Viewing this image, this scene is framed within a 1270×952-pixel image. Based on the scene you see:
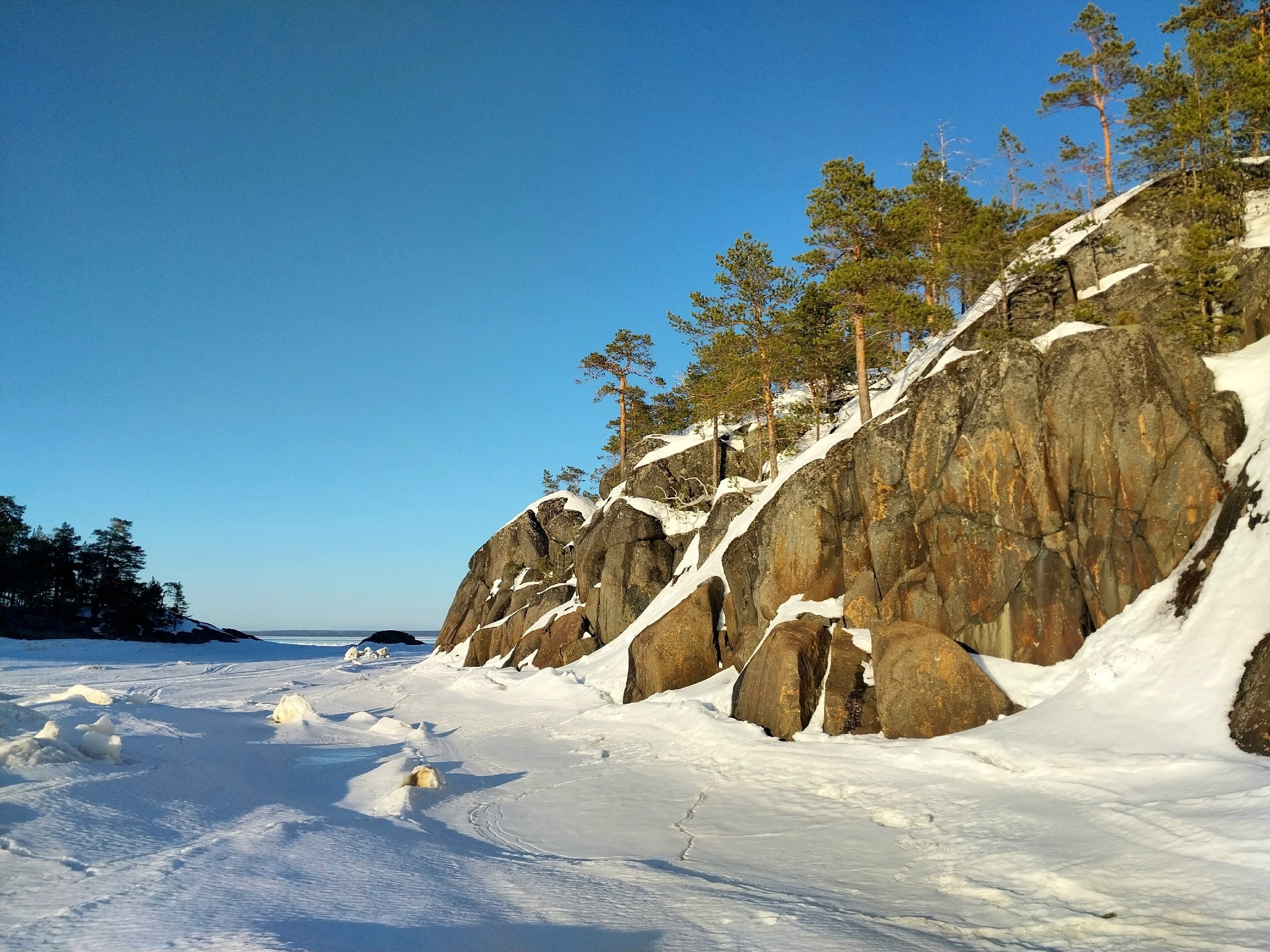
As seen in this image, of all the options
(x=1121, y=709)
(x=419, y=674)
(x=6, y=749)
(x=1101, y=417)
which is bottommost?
(x=419, y=674)

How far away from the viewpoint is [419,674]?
37.8m

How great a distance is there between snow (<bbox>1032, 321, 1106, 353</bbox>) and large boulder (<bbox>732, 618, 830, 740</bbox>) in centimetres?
922

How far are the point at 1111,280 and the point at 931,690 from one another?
49.1 ft

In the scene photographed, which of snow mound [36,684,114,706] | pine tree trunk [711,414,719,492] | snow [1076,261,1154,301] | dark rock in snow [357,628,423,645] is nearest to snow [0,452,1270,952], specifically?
snow mound [36,684,114,706]

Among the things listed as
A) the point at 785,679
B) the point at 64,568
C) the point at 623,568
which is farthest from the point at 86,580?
the point at 785,679

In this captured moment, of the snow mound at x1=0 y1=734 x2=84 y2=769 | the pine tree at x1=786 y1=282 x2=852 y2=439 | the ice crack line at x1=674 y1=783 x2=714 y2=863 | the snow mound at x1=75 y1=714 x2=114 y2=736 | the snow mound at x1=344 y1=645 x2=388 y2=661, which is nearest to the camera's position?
the snow mound at x1=0 y1=734 x2=84 y2=769

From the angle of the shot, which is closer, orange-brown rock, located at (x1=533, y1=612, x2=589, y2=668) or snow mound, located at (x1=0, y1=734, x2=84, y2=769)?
snow mound, located at (x1=0, y1=734, x2=84, y2=769)

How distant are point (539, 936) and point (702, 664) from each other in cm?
1704

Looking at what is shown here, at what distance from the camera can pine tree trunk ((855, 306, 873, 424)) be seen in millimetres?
22562

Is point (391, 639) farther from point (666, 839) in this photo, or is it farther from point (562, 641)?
point (666, 839)

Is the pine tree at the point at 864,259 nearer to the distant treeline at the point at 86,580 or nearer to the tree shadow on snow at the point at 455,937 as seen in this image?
the tree shadow on snow at the point at 455,937

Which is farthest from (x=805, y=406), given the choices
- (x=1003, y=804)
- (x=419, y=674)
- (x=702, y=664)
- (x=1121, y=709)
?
(x=419, y=674)

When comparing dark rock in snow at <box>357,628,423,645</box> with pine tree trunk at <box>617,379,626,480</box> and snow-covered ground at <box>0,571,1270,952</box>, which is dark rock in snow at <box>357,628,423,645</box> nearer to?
pine tree trunk at <box>617,379,626,480</box>

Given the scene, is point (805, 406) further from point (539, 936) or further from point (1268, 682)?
point (539, 936)
